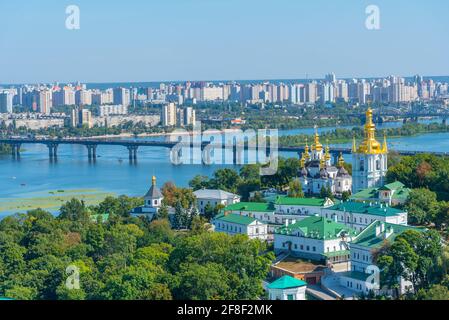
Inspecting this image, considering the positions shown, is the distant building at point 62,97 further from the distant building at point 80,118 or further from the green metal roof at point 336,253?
the green metal roof at point 336,253

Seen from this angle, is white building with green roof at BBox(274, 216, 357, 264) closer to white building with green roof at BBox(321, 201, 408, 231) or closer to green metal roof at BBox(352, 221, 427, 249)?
green metal roof at BBox(352, 221, 427, 249)

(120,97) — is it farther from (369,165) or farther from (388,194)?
(388,194)

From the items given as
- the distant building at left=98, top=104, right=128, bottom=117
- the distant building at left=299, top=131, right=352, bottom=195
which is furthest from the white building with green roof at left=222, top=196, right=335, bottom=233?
the distant building at left=98, top=104, right=128, bottom=117

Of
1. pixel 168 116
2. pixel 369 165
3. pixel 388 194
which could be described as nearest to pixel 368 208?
pixel 388 194

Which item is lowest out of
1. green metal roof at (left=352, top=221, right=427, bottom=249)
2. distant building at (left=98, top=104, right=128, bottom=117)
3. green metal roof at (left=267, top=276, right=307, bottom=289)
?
green metal roof at (left=267, top=276, right=307, bottom=289)

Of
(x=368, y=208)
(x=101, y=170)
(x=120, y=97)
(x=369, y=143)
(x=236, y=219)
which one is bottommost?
(x=101, y=170)

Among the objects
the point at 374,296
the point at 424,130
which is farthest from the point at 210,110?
the point at 374,296

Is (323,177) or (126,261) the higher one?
(323,177)
